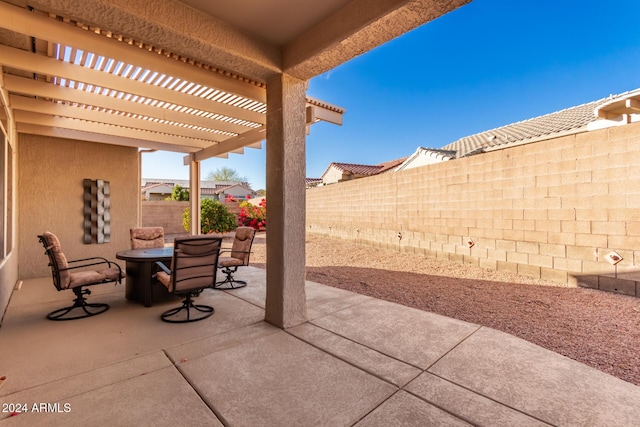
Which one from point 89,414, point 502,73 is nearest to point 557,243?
point 89,414

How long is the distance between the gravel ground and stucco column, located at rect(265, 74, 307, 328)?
6.41ft

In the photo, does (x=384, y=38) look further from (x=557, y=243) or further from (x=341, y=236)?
(x=341, y=236)

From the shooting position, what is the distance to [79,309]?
386 cm

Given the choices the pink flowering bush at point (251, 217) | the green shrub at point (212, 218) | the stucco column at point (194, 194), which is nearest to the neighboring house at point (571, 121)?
the stucco column at point (194, 194)

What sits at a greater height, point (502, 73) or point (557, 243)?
point (502, 73)

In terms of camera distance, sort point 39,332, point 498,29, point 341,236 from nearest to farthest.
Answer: point 39,332
point 341,236
point 498,29

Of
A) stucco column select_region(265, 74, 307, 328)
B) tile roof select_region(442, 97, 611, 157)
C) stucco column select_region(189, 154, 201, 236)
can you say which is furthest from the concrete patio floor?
tile roof select_region(442, 97, 611, 157)

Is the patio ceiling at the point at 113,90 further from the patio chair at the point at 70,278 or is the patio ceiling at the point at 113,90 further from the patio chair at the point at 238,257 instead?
the patio chair at the point at 238,257

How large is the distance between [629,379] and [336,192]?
33.2 feet

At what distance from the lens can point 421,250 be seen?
7.66 m

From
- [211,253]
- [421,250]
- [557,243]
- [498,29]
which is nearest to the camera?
[211,253]

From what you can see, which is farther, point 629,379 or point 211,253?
point 211,253

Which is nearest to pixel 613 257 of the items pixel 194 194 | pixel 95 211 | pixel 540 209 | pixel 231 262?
pixel 540 209

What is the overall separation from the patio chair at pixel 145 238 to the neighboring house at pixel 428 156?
11252mm
